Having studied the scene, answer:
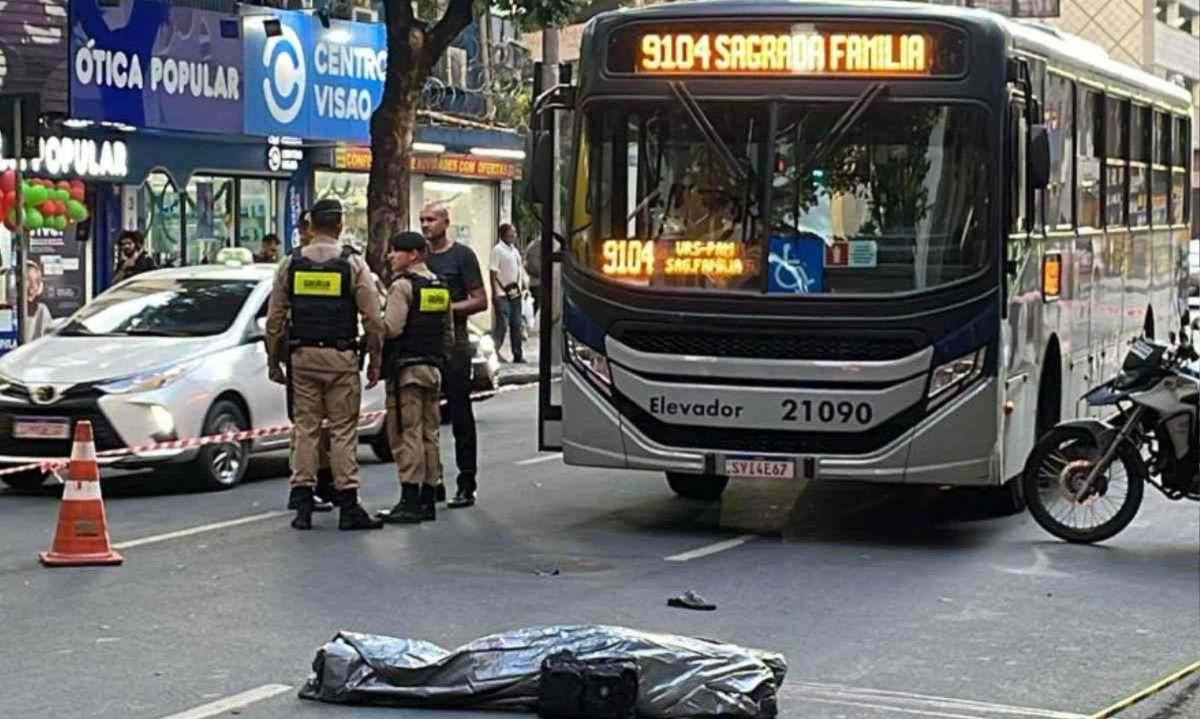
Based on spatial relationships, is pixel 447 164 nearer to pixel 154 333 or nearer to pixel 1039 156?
pixel 154 333

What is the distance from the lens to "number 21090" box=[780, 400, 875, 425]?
13008 millimetres

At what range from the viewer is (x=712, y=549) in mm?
13266

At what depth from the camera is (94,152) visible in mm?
25547

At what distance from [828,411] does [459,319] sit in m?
2.94

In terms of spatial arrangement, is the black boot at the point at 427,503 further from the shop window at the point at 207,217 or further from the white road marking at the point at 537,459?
the shop window at the point at 207,217

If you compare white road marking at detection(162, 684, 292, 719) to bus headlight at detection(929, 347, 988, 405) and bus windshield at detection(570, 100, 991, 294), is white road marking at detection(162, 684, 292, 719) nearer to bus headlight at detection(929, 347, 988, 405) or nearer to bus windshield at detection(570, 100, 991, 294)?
bus windshield at detection(570, 100, 991, 294)

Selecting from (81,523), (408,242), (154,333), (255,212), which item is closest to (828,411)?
(408,242)

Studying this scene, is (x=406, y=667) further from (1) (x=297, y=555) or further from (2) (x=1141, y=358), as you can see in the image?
(2) (x=1141, y=358)

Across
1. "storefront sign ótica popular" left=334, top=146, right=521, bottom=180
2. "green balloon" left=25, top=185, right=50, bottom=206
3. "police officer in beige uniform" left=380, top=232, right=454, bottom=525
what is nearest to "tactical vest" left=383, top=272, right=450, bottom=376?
"police officer in beige uniform" left=380, top=232, right=454, bottom=525

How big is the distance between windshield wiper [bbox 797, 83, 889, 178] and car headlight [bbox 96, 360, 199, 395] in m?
4.86

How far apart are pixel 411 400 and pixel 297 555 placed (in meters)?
1.62

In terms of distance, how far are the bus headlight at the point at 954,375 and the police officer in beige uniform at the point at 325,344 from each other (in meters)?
3.23

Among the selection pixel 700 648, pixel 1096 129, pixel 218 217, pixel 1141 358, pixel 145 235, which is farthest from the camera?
pixel 218 217

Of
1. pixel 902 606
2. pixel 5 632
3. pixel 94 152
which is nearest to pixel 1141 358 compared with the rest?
pixel 902 606
